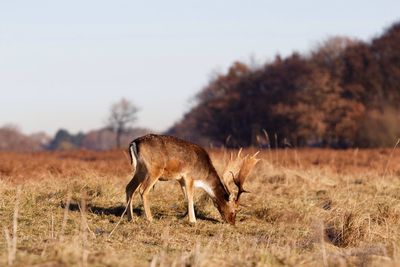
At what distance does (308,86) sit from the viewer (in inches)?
2395

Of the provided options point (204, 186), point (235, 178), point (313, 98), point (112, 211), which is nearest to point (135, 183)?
point (112, 211)

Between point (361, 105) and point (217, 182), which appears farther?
point (361, 105)

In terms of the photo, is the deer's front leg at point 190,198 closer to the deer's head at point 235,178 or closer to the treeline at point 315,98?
the deer's head at point 235,178

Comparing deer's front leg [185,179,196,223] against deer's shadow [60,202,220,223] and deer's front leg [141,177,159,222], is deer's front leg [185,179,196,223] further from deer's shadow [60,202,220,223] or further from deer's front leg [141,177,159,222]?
deer's front leg [141,177,159,222]

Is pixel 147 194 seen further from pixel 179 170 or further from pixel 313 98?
pixel 313 98

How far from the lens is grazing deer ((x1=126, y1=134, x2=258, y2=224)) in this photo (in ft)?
38.3

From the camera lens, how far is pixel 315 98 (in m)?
59.9

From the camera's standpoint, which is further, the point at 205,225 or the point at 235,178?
the point at 235,178

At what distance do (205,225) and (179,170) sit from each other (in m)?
1.28

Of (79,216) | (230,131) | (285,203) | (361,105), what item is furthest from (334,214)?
(230,131)

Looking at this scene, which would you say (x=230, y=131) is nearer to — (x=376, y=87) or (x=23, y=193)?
(x=376, y=87)

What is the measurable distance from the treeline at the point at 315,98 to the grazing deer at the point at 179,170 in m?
39.2

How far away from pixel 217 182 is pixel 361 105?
48.5 meters

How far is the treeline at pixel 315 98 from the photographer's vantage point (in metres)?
58.0
